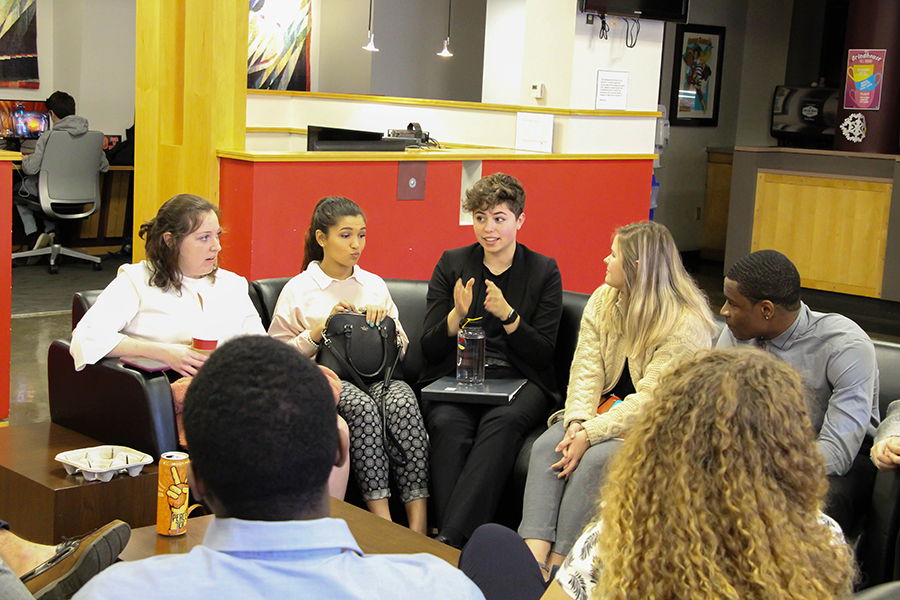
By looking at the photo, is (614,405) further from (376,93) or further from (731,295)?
(376,93)

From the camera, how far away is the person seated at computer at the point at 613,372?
2717mm

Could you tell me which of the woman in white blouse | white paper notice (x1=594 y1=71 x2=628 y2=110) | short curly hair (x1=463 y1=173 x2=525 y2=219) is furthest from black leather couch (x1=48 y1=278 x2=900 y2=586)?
white paper notice (x1=594 y1=71 x2=628 y2=110)

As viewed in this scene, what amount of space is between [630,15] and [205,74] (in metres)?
2.57

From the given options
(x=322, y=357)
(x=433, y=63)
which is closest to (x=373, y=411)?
(x=322, y=357)

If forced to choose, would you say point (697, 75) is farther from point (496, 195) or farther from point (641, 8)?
point (496, 195)

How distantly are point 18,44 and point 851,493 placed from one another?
26.9 feet

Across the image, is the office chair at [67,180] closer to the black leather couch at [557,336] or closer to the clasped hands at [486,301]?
the black leather couch at [557,336]

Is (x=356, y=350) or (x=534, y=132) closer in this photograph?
(x=356, y=350)

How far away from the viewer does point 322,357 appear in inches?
129

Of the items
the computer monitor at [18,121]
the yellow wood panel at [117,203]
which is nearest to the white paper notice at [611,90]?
the yellow wood panel at [117,203]

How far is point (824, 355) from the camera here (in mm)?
2678

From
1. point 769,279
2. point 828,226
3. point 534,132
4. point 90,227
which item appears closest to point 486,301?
point 769,279

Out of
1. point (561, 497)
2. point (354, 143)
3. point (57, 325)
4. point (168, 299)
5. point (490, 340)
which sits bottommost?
point (57, 325)

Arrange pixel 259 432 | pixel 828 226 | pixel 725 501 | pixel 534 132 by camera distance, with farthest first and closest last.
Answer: pixel 828 226, pixel 534 132, pixel 725 501, pixel 259 432
